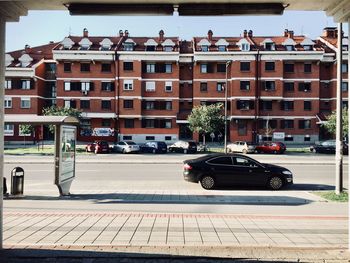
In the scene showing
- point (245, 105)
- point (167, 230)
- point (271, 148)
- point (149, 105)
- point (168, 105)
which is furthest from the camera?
point (149, 105)

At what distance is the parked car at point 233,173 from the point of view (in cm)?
1545

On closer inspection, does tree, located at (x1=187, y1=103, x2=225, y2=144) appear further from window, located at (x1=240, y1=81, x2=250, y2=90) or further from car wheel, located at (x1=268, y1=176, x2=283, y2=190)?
car wheel, located at (x1=268, y1=176, x2=283, y2=190)

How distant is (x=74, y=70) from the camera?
53406 mm

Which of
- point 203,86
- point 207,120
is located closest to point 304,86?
point 203,86

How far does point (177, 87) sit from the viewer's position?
5375cm

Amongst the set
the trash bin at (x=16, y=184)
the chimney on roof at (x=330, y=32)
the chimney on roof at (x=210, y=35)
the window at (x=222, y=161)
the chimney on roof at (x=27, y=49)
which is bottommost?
the trash bin at (x=16, y=184)

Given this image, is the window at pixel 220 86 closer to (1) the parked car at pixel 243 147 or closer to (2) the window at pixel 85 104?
(1) the parked car at pixel 243 147

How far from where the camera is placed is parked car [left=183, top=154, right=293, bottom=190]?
50.7 feet

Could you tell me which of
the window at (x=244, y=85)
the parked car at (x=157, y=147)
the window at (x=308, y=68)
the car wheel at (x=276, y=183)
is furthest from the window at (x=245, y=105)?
the car wheel at (x=276, y=183)

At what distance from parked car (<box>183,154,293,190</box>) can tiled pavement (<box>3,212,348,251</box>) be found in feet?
18.4

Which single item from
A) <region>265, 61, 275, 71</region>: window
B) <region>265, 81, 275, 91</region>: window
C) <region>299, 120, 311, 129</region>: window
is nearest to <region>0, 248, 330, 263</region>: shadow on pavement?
<region>265, 81, 275, 91</region>: window

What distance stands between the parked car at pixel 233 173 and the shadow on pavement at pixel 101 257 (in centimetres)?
919

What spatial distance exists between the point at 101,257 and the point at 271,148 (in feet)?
124

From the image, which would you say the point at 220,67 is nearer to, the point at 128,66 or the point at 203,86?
the point at 203,86
